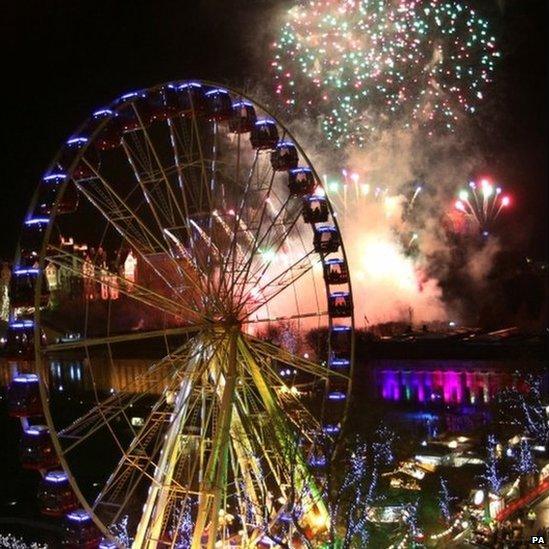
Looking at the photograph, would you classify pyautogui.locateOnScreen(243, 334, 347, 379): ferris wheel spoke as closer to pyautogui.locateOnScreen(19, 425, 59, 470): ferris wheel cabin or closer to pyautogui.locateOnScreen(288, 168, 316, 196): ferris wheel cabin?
pyautogui.locateOnScreen(288, 168, 316, 196): ferris wheel cabin

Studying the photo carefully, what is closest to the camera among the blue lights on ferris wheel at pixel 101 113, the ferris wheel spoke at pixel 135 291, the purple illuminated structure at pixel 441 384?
the ferris wheel spoke at pixel 135 291

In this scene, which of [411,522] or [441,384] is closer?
[411,522]

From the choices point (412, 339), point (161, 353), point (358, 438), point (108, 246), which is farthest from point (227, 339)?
point (108, 246)

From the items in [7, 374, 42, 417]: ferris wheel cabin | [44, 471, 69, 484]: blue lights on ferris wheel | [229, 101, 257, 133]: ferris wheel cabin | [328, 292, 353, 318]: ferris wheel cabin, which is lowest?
[44, 471, 69, 484]: blue lights on ferris wheel

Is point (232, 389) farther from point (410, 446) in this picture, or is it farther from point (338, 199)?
point (338, 199)

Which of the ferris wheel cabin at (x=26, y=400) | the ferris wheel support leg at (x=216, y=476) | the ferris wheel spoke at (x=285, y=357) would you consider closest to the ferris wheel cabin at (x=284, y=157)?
the ferris wheel spoke at (x=285, y=357)

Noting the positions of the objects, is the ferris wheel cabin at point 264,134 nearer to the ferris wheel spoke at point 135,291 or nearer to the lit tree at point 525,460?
the ferris wheel spoke at point 135,291

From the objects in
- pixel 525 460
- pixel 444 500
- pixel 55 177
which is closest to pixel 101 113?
pixel 55 177

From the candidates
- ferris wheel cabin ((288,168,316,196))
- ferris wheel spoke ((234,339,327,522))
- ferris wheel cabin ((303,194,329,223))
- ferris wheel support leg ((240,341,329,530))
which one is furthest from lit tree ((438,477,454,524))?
ferris wheel cabin ((288,168,316,196))

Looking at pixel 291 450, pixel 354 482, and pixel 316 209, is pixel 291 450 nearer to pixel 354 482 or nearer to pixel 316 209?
pixel 316 209

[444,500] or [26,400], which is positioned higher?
[26,400]
